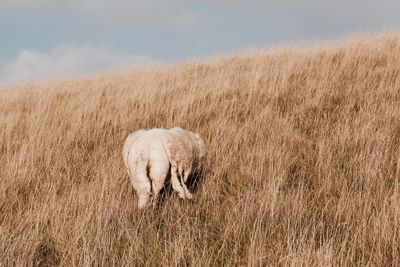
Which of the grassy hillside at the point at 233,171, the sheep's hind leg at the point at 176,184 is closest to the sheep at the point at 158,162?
the sheep's hind leg at the point at 176,184

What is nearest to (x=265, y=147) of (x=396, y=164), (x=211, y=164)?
(x=211, y=164)

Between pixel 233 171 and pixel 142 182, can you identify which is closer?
pixel 142 182

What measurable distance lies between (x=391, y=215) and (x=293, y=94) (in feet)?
12.4

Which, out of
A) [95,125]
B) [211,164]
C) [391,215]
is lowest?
[391,215]

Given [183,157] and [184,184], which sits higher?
[183,157]

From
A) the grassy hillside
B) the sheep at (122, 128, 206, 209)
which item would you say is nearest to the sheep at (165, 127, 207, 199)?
the sheep at (122, 128, 206, 209)

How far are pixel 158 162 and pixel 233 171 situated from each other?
112cm

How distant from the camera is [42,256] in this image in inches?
108

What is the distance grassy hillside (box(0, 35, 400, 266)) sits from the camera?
2.59m

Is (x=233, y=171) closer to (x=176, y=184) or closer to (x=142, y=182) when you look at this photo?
(x=176, y=184)

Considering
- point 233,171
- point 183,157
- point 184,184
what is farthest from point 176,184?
point 233,171

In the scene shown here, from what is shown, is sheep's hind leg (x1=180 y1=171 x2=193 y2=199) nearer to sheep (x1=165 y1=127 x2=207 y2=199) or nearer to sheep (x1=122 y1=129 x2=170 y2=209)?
sheep (x1=165 y1=127 x2=207 y2=199)

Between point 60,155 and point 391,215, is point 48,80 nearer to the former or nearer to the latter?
point 60,155

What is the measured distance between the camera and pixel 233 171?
404cm
